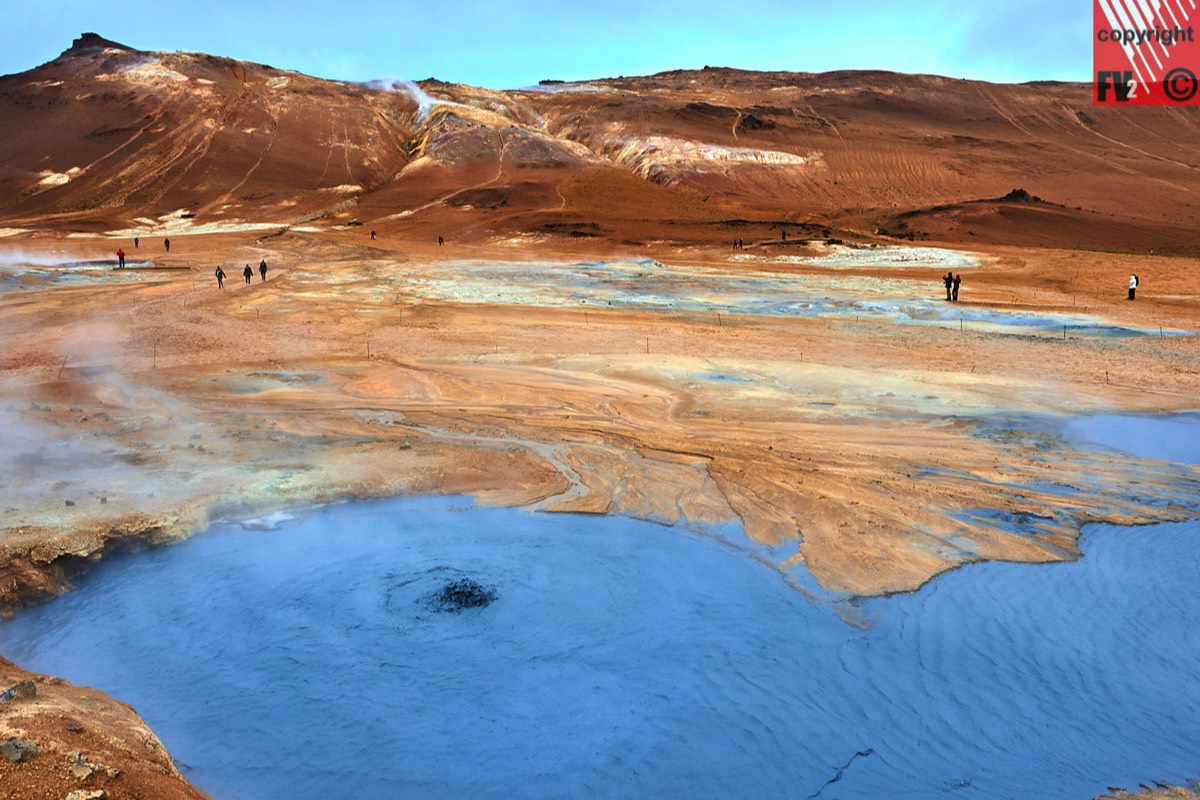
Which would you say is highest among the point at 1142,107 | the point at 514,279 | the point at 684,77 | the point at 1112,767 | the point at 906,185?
the point at 684,77

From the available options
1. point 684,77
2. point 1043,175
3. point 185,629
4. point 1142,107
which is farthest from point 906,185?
point 185,629

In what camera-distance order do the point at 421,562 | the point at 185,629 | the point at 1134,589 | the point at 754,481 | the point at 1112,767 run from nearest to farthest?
Answer: the point at 1112,767, the point at 185,629, the point at 1134,589, the point at 421,562, the point at 754,481

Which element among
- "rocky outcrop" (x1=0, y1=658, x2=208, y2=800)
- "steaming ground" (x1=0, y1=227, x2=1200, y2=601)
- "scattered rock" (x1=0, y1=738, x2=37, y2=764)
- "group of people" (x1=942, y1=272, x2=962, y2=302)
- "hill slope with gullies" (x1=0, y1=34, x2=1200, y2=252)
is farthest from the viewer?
"hill slope with gullies" (x1=0, y1=34, x2=1200, y2=252)

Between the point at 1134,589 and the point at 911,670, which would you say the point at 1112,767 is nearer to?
the point at 911,670

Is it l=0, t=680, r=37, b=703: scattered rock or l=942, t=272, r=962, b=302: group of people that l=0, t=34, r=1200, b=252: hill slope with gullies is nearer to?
l=942, t=272, r=962, b=302: group of people

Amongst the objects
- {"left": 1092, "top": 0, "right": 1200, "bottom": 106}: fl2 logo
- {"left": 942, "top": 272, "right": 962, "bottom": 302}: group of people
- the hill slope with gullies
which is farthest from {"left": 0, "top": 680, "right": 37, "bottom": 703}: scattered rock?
{"left": 1092, "top": 0, "right": 1200, "bottom": 106}: fl2 logo

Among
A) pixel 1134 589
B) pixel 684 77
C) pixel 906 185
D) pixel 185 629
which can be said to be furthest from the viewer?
pixel 684 77
